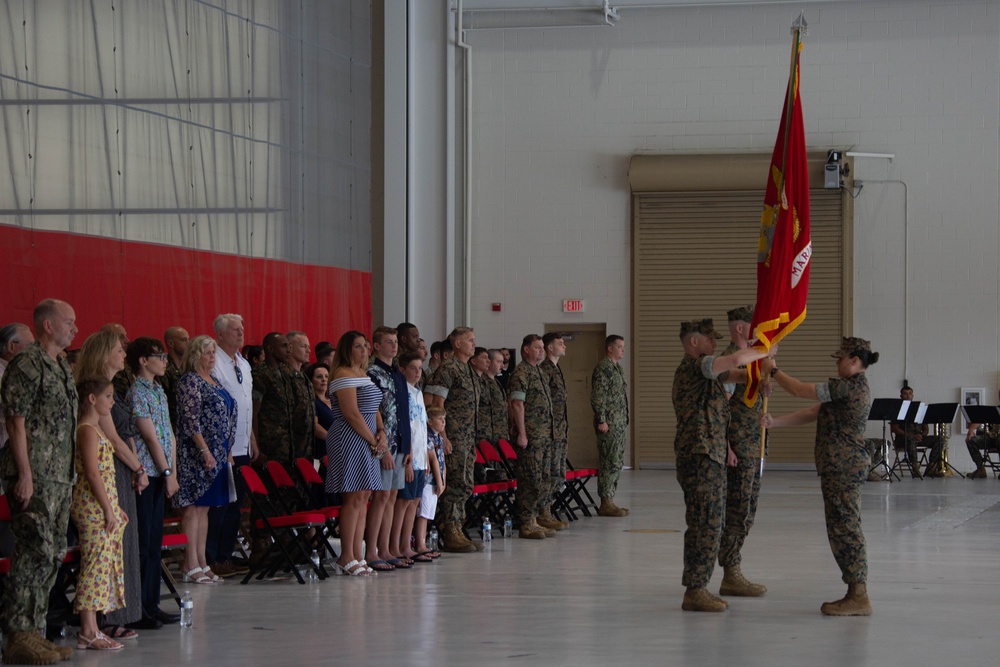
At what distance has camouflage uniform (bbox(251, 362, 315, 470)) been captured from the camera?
8.87 meters

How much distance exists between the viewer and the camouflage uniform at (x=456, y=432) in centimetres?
975

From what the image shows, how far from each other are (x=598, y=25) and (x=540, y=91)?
1302 millimetres

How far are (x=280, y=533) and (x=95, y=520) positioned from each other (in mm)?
2636

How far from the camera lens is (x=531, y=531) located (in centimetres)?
1053

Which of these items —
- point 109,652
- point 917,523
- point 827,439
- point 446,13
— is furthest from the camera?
point 446,13

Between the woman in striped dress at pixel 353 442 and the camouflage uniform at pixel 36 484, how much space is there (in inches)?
105

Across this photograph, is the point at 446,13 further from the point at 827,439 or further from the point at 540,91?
the point at 827,439

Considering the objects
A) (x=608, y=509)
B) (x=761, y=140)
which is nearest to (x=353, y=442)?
(x=608, y=509)

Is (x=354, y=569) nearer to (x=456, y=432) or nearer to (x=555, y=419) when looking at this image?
(x=456, y=432)

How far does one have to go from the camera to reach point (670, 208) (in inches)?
753

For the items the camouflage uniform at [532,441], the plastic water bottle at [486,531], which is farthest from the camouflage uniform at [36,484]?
the camouflage uniform at [532,441]

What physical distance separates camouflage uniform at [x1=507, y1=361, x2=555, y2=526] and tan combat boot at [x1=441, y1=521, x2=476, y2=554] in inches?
41.0

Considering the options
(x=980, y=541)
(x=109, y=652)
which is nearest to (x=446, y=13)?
(x=980, y=541)

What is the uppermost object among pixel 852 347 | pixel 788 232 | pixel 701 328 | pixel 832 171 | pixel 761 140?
pixel 761 140
